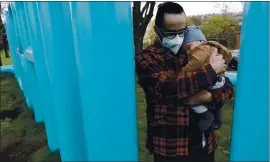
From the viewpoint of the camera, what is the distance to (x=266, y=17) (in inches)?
42.1

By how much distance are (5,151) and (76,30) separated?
8.93 feet

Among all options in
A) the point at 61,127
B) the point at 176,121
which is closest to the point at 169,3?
the point at 176,121

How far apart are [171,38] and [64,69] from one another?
0.76 metres

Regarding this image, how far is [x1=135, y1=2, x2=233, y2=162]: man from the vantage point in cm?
122

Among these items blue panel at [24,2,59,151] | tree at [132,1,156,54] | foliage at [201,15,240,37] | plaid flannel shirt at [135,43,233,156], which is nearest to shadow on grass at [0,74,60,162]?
blue panel at [24,2,59,151]

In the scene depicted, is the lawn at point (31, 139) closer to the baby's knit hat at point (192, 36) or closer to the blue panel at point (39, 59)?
the blue panel at point (39, 59)

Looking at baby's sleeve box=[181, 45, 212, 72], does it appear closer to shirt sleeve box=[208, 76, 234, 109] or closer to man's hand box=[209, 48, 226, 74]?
man's hand box=[209, 48, 226, 74]

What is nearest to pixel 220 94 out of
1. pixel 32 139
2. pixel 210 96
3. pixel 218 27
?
pixel 210 96

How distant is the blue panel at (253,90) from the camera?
1.08 meters

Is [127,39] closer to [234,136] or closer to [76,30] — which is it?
[76,30]

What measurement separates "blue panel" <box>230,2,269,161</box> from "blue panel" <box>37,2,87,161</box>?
97cm

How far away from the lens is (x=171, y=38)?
1312 mm

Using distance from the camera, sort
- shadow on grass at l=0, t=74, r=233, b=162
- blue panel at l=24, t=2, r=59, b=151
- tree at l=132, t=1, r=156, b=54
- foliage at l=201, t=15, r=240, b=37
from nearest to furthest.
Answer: blue panel at l=24, t=2, r=59, b=151 < shadow on grass at l=0, t=74, r=233, b=162 < foliage at l=201, t=15, r=240, b=37 < tree at l=132, t=1, r=156, b=54

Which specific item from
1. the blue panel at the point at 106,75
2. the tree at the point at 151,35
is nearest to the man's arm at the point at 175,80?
the blue panel at the point at 106,75
